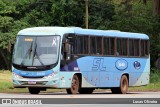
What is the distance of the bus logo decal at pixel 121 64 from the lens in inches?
1246

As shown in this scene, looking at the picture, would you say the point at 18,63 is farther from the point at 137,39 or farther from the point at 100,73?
the point at 137,39

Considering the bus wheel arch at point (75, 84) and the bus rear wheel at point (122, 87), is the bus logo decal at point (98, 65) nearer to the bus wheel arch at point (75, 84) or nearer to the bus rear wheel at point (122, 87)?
the bus wheel arch at point (75, 84)

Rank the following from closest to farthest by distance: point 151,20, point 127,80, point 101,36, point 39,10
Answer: point 101,36
point 127,80
point 151,20
point 39,10

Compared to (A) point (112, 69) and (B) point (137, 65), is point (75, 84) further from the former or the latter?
(B) point (137, 65)

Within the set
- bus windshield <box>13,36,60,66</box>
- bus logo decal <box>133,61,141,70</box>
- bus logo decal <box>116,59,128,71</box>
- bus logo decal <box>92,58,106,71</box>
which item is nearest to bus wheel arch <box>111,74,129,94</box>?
Result: bus logo decal <box>116,59,128,71</box>

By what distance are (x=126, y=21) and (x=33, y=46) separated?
94.6 feet

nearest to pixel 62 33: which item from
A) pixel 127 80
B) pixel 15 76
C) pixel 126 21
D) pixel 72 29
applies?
pixel 72 29

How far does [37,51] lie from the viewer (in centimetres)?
2730

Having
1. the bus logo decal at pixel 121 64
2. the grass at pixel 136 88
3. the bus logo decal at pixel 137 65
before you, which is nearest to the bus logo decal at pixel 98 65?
the bus logo decal at pixel 121 64

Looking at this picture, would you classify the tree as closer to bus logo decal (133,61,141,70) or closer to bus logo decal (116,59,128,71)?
bus logo decal (133,61,141,70)

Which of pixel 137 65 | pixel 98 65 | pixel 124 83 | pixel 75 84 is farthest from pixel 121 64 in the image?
pixel 75 84

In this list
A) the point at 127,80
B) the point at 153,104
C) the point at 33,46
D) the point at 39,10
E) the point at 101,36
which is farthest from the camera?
the point at 39,10

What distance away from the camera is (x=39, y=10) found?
63.0m

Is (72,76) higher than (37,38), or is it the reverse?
(37,38)
